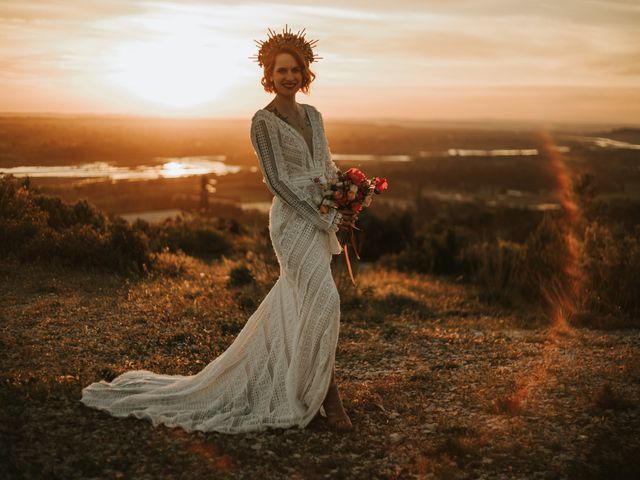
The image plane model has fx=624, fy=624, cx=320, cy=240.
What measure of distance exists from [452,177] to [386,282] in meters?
39.5

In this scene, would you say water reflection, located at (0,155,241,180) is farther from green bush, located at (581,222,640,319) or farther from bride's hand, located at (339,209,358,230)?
green bush, located at (581,222,640,319)

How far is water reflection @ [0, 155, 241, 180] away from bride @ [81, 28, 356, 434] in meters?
8.67

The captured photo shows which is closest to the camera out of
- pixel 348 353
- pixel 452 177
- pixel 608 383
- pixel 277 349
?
pixel 277 349

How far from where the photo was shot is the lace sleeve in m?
4.43

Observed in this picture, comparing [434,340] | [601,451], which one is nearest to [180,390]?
[601,451]

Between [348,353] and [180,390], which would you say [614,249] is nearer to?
[348,353]

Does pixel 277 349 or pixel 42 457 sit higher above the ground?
pixel 277 349

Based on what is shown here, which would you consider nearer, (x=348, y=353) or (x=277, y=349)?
(x=277, y=349)

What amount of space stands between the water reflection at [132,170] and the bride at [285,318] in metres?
8.67

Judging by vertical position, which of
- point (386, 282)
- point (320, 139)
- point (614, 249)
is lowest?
point (386, 282)

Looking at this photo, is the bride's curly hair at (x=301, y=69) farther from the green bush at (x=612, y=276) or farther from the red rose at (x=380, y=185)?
the green bush at (x=612, y=276)

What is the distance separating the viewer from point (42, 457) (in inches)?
154

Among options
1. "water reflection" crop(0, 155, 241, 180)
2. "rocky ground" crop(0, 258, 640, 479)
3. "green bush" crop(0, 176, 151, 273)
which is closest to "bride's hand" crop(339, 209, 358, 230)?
"rocky ground" crop(0, 258, 640, 479)

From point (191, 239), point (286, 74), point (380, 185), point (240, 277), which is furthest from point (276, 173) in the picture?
point (191, 239)
